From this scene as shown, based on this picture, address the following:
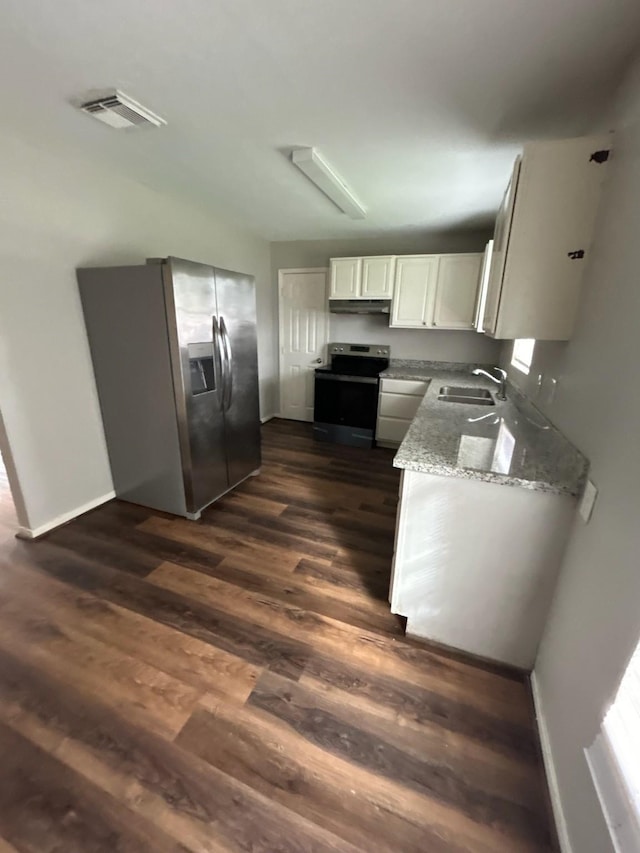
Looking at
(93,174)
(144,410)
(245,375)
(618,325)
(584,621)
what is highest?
(93,174)

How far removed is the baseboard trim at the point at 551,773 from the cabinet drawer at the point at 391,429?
2684 millimetres

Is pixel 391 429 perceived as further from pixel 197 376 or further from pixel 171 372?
pixel 171 372

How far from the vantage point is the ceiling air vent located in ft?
5.56

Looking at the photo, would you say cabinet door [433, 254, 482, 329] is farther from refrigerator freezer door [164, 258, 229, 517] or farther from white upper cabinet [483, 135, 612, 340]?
refrigerator freezer door [164, 258, 229, 517]

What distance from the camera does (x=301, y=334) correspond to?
4812 millimetres

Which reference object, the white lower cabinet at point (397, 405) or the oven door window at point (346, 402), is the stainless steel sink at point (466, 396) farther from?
the oven door window at point (346, 402)

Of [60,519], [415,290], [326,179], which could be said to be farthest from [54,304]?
[415,290]

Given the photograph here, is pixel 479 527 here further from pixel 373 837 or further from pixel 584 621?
pixel 373 837

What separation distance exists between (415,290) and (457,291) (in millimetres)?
442

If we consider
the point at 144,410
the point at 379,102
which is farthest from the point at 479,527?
the point at 144,410

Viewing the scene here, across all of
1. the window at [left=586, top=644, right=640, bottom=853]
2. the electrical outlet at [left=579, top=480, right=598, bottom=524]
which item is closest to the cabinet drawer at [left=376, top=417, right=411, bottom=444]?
the electrical outlet at [left=579, top=480, right=598, bottom=524]

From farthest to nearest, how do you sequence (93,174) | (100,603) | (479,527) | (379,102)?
(93,174)
(100,603)
(379,102)
(479,527)

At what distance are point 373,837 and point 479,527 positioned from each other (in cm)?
106

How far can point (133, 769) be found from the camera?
3.91 ft
